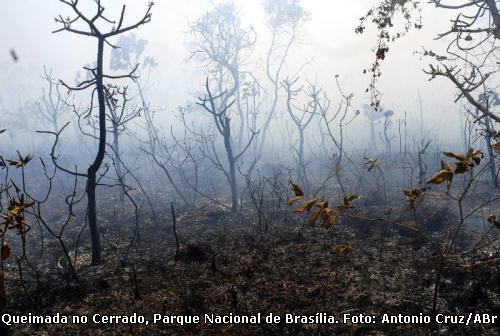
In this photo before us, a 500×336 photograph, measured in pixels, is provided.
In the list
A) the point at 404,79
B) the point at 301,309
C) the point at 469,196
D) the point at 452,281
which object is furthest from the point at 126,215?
the point at 404,79

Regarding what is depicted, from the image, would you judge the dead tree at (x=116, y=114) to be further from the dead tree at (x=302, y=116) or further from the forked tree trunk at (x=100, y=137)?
the dead tree at (x=302, y=116)

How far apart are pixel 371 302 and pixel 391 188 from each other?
468 inches

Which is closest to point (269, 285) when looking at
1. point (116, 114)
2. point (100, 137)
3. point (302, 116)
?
point (100, 137)

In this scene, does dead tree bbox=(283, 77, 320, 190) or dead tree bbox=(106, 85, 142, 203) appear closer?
dead tree bbox=(106, 85, 142, 203)

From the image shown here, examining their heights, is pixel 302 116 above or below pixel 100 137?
above

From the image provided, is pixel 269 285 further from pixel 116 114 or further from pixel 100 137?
pixel 116 114

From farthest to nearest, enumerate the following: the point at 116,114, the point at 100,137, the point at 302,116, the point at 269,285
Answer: the point at 302,116, the point at 116,114, the point at 100,137, the point at 269,285

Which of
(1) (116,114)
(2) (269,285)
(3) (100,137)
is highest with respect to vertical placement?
(1) (116,114)

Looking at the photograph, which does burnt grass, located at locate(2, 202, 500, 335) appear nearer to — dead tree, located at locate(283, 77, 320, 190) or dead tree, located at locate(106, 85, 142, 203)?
dead tree, located at locate(106, 85, 142, 203)

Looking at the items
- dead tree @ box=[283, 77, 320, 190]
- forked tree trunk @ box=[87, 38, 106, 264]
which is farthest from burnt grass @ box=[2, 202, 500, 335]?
dead tree @ box=[283, 77, 320, 190]

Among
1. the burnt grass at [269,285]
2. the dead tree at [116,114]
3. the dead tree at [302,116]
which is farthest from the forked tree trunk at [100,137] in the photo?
the dead tree at [302,116]

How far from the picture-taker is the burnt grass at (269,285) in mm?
4398

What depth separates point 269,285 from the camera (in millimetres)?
5555

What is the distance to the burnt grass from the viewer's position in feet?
14.4
